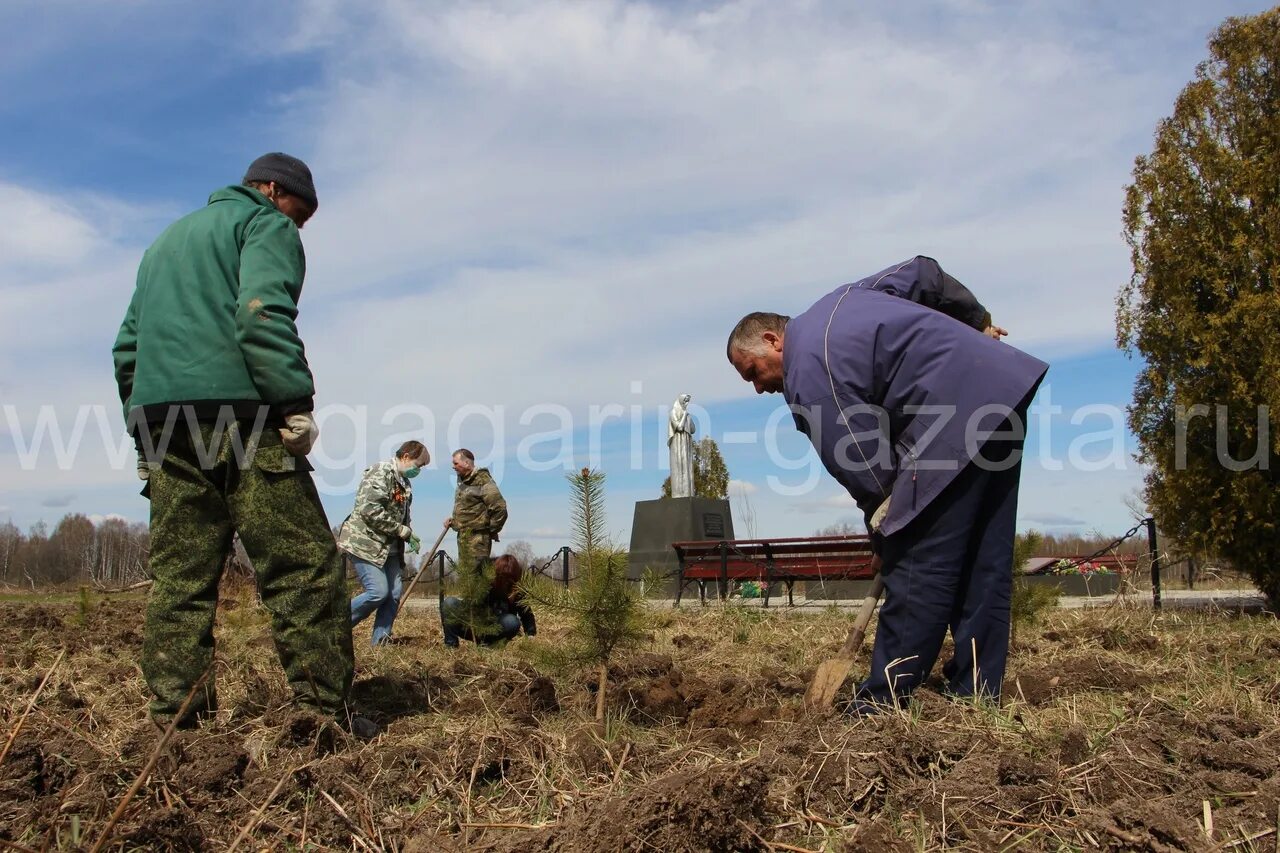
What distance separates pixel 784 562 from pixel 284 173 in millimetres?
9130

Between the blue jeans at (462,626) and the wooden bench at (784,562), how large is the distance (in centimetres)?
459

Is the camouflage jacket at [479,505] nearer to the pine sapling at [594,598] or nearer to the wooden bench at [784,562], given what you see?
the wooden bench at [784,562]

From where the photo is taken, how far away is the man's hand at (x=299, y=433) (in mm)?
3043

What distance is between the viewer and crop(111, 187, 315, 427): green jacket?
3.02 meters

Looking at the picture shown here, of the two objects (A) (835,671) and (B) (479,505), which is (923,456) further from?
(B) (479,505)

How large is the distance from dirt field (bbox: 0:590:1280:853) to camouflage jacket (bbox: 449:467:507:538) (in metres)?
4.00

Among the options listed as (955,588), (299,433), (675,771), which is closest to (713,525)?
(955,588)

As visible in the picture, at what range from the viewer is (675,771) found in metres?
2.31

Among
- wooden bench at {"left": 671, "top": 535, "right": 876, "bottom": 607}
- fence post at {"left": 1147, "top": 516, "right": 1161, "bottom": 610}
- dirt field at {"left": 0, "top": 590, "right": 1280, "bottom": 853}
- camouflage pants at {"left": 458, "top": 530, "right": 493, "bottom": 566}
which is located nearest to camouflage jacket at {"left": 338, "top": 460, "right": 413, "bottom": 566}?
camouflage pants at {"left": 458, "top": 530, "right": 493, "bottom": 566}

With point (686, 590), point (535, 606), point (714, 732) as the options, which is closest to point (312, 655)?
point (535, 606)

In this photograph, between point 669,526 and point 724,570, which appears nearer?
point 724,570

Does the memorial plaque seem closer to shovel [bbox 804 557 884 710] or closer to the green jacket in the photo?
shovel [bbox 804 557 884 710]

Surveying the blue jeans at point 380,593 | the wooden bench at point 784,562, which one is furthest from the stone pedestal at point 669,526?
the blue jeans at point 380,593

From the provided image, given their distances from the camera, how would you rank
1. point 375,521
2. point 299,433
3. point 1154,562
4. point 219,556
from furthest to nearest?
point 1154,562
point 375,521
point 219,556
point 299,433
